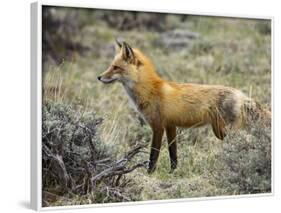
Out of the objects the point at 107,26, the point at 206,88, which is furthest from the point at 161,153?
the point at 107,26

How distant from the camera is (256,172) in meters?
7.10

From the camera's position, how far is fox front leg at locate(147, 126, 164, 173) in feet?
22.0

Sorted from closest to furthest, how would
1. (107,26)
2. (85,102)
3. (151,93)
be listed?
(151,93) → (85,102) → (107,26)

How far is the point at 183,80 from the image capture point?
28.5 feet

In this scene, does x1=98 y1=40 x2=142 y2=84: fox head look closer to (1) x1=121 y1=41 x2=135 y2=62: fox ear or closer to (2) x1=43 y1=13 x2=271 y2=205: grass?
(1) x1=121 y1=41 x2=135 y2=62: fox ear

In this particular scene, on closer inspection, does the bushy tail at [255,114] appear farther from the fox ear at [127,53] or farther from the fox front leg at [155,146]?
the fox ear at [127,53]

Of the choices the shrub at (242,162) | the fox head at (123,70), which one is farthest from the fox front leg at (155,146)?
the shrub at (242,162)

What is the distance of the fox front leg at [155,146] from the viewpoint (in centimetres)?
670

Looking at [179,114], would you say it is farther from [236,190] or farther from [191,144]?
[236,190]

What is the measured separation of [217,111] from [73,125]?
1.60m

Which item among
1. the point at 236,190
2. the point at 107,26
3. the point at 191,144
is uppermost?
the point at 107,26

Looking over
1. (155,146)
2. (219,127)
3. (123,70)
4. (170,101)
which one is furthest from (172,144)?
(123,70)

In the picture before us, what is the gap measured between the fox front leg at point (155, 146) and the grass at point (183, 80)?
0.07 m

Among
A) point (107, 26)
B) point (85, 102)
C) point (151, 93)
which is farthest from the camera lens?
point (107, 26)
